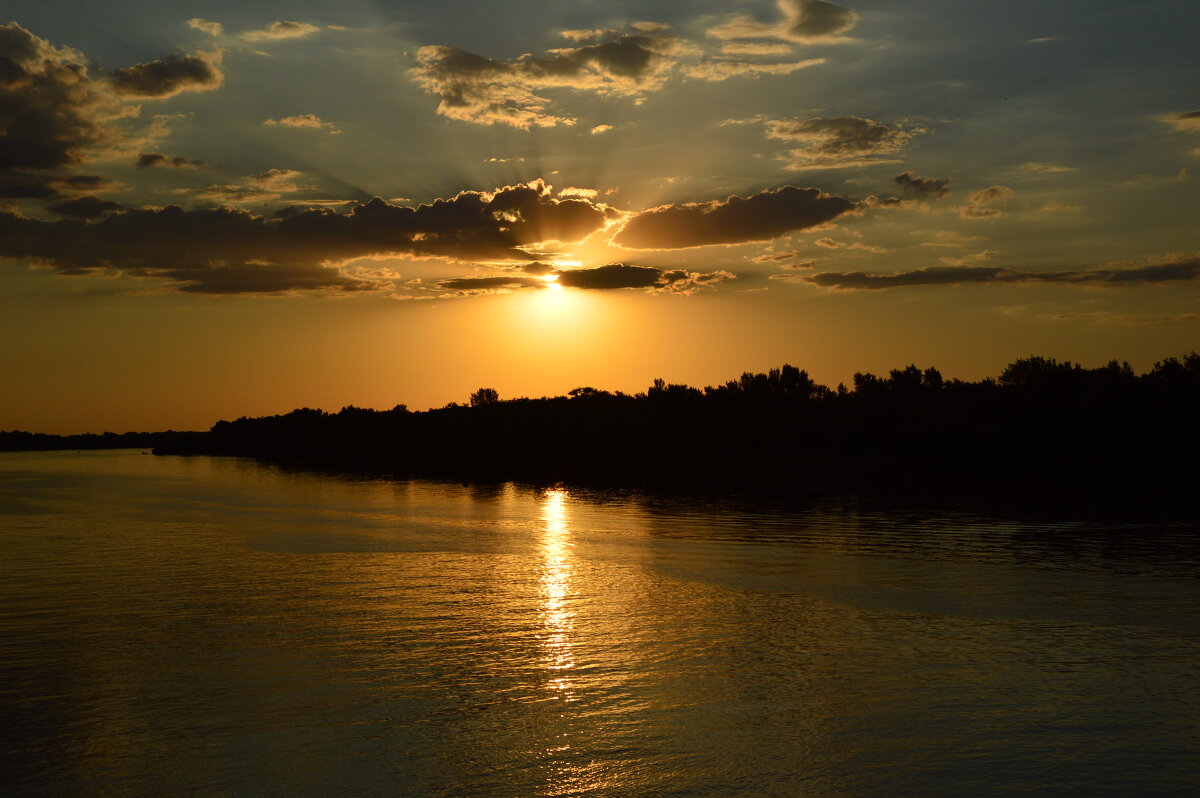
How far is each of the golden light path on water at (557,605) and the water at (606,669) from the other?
19 cm

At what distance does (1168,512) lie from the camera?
58.7m

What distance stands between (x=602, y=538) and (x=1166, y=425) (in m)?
72.1

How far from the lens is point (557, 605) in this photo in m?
29.8

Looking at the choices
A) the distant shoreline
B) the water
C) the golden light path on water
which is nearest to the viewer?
the water

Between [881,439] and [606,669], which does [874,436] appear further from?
[606,669]

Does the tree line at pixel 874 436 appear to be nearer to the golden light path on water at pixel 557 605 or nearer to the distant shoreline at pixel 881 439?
the distant shoreline at pixel 881 439

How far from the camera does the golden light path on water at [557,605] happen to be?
2127 cm

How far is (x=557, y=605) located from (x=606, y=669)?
8.35 meters

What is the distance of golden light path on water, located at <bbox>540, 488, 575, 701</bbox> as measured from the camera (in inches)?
837

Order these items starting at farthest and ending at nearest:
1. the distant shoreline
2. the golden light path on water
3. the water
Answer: the distant shoreline → the golden light path on water → the water

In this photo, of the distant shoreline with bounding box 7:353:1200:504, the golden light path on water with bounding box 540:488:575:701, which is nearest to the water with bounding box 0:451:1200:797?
the golden light path on water with bounding box 540:488:575:701

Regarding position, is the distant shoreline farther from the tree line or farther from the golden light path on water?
the golden light path on water

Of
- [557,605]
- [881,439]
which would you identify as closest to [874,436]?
[881,439]

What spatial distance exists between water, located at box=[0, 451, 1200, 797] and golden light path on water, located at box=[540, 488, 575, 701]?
19cm
